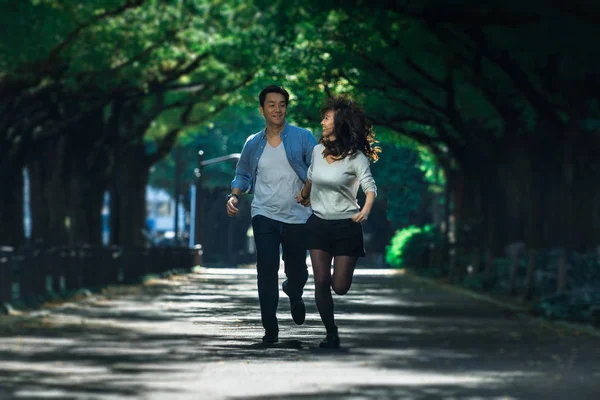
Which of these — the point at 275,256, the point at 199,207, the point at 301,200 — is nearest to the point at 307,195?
the point at 301,200

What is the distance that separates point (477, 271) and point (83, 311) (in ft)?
79.0

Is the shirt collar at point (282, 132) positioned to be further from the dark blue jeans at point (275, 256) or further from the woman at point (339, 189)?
the dark blue jeans at point (275, 256)

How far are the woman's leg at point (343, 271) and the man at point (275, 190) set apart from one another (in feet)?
0.56

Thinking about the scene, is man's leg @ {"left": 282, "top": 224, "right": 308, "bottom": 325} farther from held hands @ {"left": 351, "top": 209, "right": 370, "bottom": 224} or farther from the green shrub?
the green shrub

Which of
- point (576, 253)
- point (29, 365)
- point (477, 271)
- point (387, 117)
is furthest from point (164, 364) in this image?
point (477, 271)

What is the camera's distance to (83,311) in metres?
47.2

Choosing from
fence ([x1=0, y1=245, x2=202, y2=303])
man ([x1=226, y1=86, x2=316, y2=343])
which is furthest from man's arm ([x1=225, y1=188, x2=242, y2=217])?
fence ([x1=0, y1=245, x2=202, y2=303])

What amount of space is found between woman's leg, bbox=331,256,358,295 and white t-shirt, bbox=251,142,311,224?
0.23 meters

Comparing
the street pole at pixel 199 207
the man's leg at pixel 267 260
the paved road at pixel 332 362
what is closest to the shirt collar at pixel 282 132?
the man's leg at pixel 267 260

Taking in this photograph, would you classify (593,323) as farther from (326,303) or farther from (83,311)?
(326,303)

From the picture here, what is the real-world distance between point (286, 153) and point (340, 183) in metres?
0.36

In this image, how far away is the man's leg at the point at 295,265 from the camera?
6.01 meters

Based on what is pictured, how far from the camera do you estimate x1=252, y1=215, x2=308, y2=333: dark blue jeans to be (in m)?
6.01

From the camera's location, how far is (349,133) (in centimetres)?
567
